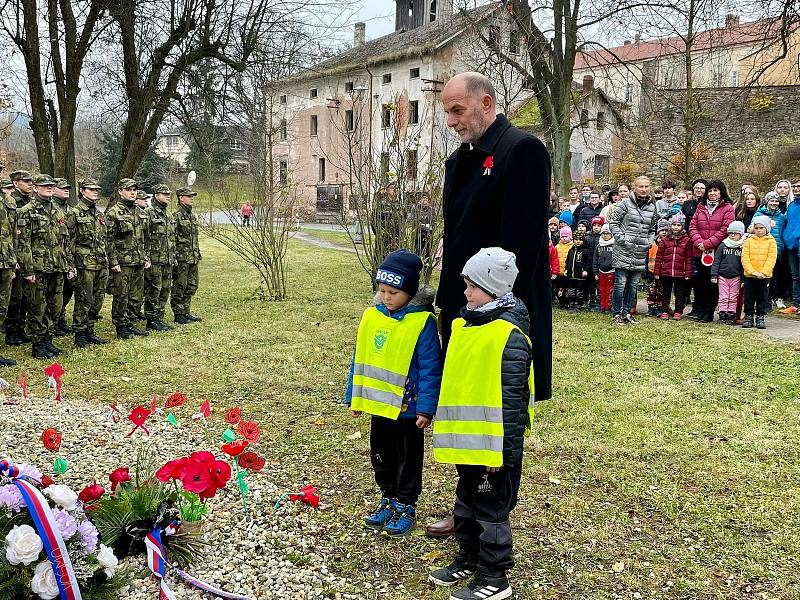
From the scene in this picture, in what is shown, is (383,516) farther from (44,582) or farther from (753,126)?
(753,126)

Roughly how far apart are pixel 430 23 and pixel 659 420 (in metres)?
38.9

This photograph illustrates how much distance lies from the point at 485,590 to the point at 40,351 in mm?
6863

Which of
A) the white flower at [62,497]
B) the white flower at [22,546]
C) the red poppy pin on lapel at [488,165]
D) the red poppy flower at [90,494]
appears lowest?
the red poppy flower at [90,494]

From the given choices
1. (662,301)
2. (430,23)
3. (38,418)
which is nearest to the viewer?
(38,418)

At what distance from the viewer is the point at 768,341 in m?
8.80

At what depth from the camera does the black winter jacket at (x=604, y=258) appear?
417 inches

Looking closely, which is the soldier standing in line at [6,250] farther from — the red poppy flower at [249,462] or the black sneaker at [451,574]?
the black sneaker at [451,574]

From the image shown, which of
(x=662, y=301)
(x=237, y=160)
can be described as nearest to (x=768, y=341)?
(x=662, y=301)

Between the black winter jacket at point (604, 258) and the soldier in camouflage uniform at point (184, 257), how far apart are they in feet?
20.1

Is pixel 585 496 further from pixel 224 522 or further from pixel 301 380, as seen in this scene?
pixel 301 380

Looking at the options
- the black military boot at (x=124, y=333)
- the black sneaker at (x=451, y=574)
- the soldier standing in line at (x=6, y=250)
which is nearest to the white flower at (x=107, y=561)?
the black sneaker at (x=451, y=574)

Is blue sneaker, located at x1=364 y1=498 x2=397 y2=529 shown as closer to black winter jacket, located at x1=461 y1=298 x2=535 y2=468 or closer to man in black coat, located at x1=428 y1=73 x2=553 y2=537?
black winter jacket, located at x1=461 y1=298 x2=535 y2=468

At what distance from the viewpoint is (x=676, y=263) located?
33.9ft

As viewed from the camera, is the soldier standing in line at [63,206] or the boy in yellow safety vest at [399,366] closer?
the boy in yellow safety vest at [399,366]
